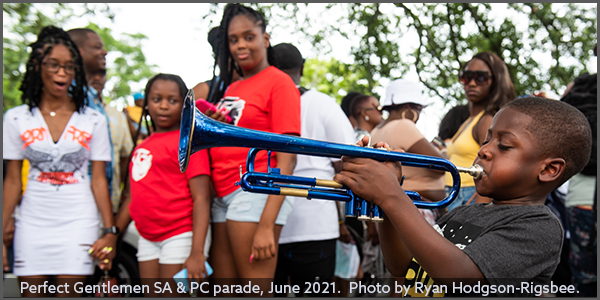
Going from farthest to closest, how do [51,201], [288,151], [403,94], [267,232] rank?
[403,94] → [51,201] → [267,232] → [288,151]

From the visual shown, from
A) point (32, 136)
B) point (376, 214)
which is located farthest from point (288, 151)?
point (32, 136)

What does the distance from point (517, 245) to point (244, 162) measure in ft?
5.51

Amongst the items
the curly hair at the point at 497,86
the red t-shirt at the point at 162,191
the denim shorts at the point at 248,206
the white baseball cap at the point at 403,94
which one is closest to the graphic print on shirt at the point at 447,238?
the denim shorts at the point at 248,206

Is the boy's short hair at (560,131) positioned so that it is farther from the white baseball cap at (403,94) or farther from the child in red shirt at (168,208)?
the white baseball cap at (403,94)

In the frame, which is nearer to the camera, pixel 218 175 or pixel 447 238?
pixel 447 238

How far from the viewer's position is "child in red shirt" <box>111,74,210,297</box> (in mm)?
3004

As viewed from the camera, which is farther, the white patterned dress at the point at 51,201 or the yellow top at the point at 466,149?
the yellow top at the point at 466,149

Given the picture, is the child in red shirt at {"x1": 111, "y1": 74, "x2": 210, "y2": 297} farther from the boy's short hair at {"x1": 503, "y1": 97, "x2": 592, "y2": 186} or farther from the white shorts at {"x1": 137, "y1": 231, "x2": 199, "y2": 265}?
the boy's short hair at {"x1": 503, "y1": 97, "x2": 592, "y2": 186}

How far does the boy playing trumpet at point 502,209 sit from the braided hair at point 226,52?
1840 mm

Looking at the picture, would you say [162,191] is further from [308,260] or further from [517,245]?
[517,245]

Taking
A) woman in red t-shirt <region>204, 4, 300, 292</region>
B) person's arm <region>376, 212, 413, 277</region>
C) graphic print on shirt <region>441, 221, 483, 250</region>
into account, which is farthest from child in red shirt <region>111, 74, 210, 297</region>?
graphic print on shirt <region>441, 221, 483, 250</region>

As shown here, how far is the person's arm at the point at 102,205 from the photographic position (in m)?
3.32

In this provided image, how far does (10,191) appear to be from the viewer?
11.0 feet

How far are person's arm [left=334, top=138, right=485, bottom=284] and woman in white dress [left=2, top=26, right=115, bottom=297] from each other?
239 cm
